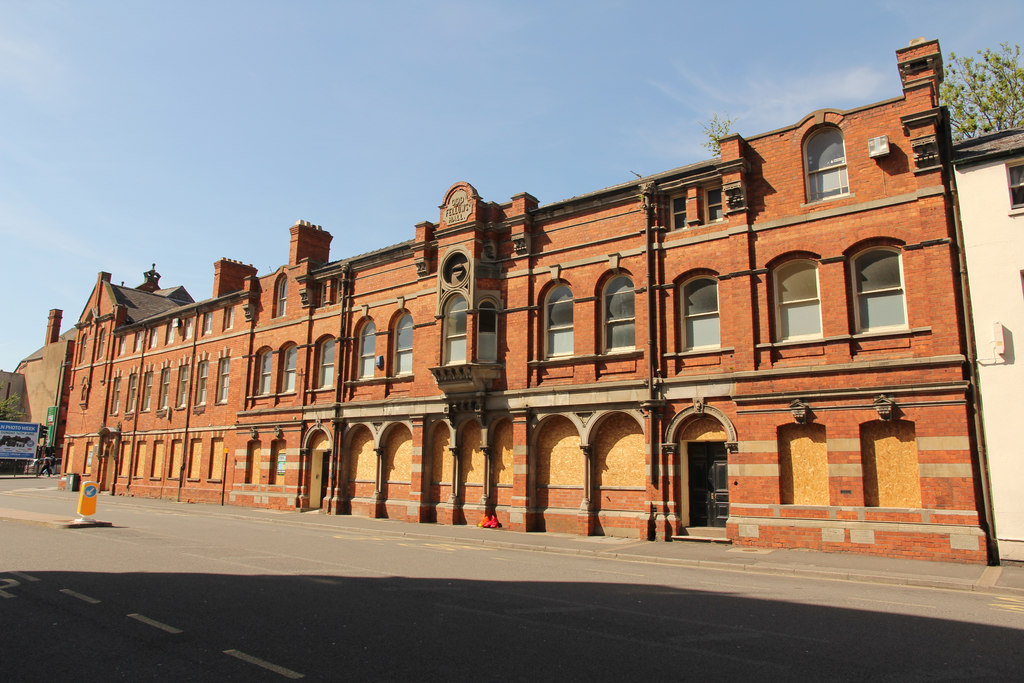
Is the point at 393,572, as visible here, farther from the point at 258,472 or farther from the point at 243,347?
the point at 243,347

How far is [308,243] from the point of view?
3125 centimetres

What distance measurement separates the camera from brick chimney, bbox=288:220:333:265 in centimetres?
3103

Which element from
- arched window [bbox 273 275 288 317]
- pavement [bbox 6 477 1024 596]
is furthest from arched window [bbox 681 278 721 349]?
arched window [bbox 273 275 288 317]

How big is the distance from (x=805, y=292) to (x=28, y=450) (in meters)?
69.1

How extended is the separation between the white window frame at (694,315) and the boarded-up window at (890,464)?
14.2ft

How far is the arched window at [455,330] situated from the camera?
23672 millimetres

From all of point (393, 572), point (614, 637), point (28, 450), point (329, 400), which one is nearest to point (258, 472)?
point (329, 400)

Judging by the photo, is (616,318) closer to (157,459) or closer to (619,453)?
(619,453)

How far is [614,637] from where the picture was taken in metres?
7.63

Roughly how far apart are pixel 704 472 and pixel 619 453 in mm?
2479

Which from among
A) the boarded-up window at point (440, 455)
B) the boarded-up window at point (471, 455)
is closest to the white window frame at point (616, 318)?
the boarded-up window at point (471, 455)

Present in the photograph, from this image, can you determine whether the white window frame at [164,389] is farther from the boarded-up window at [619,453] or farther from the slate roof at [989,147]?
the slate roof at [989,147]

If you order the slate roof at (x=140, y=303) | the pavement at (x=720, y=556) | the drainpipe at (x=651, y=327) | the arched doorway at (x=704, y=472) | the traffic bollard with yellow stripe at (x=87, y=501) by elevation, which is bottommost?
the pavement at (x=720, y=556)

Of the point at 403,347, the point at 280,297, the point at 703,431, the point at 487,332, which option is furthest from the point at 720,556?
the point at 280,297
